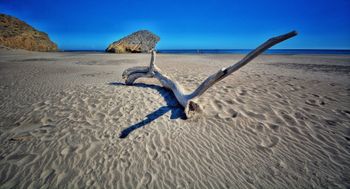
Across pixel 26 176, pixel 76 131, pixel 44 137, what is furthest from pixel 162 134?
pixel 44 137

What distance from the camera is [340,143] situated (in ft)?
9.32

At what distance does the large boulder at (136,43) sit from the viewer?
1427 inches

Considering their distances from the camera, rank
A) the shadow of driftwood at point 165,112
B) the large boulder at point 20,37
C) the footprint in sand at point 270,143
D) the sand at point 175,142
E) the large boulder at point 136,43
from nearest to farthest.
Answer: the sand at point 175,142 < the footprint in sand at point 270,143 < the shadow of driftwood at point 165,112 < the large boulder at point 20,37 < the large boulder at point 136,43

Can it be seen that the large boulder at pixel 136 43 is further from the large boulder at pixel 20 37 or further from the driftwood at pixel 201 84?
the driftwood at pixel 201 84

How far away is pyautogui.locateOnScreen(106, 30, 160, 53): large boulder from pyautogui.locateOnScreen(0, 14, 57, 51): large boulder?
15126 millimetres

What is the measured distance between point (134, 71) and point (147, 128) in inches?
150

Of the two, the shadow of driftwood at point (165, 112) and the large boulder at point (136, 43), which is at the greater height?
the large boulder at point (136, 43)

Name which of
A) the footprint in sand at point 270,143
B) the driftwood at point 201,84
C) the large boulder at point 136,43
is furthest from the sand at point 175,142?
the large boulder at point 136,43

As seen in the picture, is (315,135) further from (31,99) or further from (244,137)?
(31,99)

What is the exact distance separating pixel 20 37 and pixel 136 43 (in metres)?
24.2

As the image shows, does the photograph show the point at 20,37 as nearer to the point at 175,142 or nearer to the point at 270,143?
the point at 175,142

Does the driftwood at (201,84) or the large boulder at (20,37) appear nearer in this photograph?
the driftwood at (201,84)

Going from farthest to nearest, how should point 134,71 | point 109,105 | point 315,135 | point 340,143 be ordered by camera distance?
point 134,71 < point 109,105 < point 315,135 < point 340,143

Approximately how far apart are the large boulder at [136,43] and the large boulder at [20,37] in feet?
49.6
